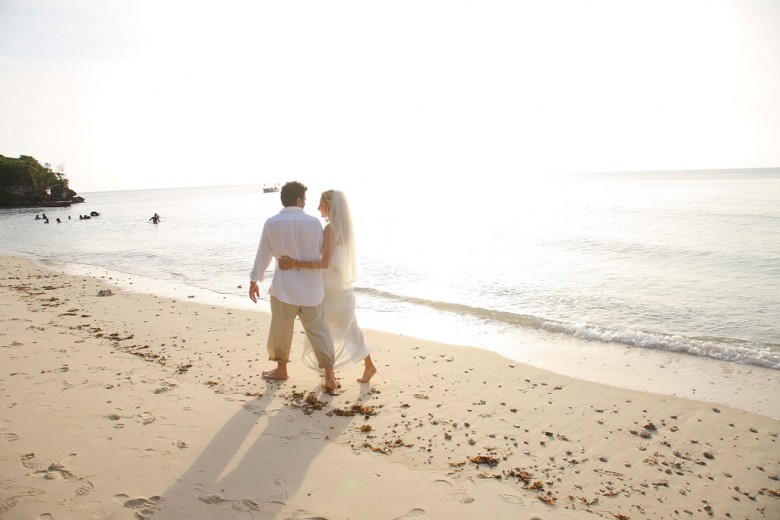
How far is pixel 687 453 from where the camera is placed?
4246mm

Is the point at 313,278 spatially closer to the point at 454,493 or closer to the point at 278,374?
the point at 278,374

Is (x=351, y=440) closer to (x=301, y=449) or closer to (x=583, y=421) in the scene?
(x=301, y=449)

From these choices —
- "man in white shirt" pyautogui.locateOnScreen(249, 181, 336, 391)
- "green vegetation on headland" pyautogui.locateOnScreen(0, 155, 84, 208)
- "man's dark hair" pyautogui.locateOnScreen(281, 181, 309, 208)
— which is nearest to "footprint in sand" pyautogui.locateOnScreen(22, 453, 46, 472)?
"man in white shirt" pyautogui.locateOnScreen(249, 181, 336, 391)

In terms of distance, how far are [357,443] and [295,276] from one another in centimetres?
192

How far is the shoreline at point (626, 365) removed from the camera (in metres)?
5.93

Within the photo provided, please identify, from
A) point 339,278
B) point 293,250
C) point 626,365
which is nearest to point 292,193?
point 293,250

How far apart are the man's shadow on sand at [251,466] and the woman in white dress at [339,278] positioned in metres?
1.00

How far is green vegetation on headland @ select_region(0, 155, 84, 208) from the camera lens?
68.9 m

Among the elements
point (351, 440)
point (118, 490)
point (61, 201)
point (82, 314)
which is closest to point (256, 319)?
point (82, 314)

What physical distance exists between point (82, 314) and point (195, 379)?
Result: 5.11 m

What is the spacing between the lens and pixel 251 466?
3725 millimetres

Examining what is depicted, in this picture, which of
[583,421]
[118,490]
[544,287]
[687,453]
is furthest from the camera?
[544,287]

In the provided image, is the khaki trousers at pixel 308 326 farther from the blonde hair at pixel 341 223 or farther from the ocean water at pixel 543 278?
the ocean water at pixel 543 278

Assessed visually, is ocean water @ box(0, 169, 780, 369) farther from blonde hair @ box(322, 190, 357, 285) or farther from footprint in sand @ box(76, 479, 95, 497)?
footprint in sand @ box(76, 479, 95, 497)
